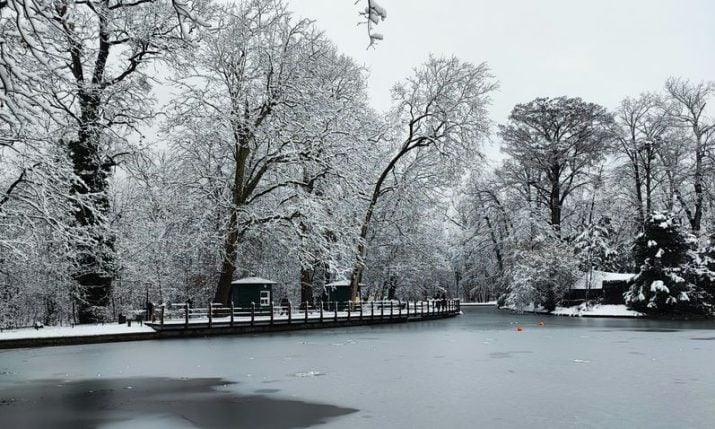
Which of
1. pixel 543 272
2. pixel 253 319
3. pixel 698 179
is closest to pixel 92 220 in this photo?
pixel 253 319

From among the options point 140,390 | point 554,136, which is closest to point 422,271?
point 554,136

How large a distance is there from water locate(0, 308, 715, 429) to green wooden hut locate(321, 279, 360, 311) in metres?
16.0

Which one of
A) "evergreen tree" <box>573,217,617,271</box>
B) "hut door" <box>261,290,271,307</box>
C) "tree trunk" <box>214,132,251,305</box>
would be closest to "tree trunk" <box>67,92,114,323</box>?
"tree trunk" <box>214,132,251,305</box>

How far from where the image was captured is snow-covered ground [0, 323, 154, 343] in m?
22.5

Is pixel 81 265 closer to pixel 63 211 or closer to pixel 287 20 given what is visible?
pixel 63 211

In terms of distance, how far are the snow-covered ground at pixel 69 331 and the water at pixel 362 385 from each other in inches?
46.5

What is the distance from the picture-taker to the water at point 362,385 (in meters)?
10.4

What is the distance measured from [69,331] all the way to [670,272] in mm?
33197

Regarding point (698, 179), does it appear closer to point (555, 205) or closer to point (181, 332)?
point (555, 205)

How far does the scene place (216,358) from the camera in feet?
62.7

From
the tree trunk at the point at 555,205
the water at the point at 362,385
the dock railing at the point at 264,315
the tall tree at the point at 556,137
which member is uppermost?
the tall tree at the point at 556,137

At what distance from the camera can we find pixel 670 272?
4022 centimetres

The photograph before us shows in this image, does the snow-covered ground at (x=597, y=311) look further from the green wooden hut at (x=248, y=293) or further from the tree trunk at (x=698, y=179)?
the green wooden hut at (x=248, y=293)

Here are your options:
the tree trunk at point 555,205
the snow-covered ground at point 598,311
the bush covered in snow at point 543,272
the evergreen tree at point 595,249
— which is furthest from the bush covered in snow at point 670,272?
the tree trunk at point 555,205
